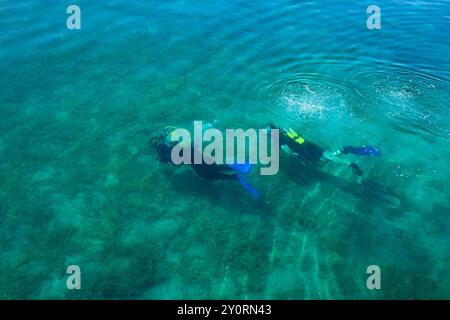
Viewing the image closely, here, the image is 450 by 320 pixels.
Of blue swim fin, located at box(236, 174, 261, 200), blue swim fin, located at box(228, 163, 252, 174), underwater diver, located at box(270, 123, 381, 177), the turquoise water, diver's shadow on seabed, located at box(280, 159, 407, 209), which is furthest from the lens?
underwater diver, located at box(270, 123, 381, 177)

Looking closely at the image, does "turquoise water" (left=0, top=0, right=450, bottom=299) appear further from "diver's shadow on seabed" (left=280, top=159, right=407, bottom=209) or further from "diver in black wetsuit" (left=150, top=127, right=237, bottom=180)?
"diver in black wetsuit" (left=150, top=127, right=237, bottom=180)

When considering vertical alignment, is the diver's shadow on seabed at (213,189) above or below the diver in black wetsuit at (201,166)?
below

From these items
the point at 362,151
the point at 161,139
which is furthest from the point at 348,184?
the point at 161,139

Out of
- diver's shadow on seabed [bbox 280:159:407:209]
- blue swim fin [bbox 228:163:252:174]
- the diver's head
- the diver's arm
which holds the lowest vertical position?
diver's shadow on seabed [bbox 280:159:407:209]

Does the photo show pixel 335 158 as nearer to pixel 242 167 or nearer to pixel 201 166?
pixel 242 167

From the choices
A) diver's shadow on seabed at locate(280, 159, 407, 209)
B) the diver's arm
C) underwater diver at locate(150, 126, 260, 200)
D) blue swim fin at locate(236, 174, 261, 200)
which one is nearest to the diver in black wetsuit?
underwater diver at locate(150, 126, 260, 200)

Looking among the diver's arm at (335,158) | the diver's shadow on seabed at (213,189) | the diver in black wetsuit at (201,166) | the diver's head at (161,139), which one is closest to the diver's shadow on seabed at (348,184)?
the diver's arm at (335,158)

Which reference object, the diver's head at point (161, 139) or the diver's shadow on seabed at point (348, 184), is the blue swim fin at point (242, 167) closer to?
the diver's shadow on seabed at point (348, 184)
